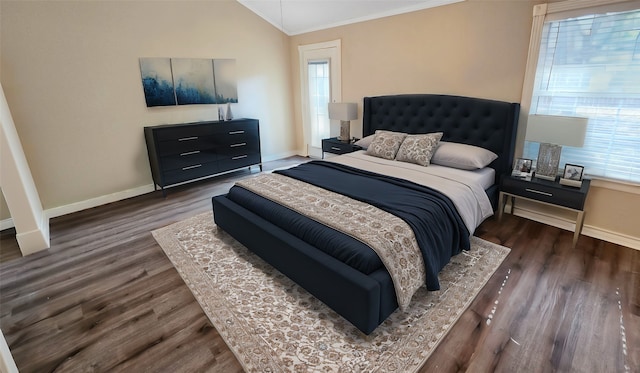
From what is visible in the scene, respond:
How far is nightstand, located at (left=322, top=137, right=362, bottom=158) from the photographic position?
4437 mm

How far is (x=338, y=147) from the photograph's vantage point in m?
4.62

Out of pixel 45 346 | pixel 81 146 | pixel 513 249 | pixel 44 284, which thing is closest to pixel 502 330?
pixel 513 249

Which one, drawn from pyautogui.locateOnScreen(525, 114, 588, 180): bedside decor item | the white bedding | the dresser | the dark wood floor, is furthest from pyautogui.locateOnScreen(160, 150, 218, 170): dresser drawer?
pyautogui.locateOnScreen(525, 114, 588, 180): bedside decor item

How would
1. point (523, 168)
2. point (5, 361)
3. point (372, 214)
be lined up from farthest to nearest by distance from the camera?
point (523, 168)
point (372, 214)
point (5, 361)

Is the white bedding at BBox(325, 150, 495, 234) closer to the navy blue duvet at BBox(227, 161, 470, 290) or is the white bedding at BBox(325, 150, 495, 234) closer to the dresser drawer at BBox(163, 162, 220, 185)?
the navy blue duvet at BBox(227, 161, 470, 290)

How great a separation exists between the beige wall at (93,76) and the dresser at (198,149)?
39 centimetres

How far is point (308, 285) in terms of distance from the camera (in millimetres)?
2043

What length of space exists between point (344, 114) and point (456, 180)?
7.17 feet

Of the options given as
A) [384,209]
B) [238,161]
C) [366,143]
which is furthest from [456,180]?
[238,161]

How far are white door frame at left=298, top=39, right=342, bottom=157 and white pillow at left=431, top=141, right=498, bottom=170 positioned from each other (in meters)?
2.20

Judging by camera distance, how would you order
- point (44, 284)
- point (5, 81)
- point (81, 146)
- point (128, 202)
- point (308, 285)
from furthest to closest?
point (128, 202), point (81, 146), point (5, 81), point (44, 284), point (308, 285)

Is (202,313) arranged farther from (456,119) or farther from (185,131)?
(456,119)

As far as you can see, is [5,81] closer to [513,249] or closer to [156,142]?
→ [156,142]

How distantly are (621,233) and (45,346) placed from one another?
447 centimetres
